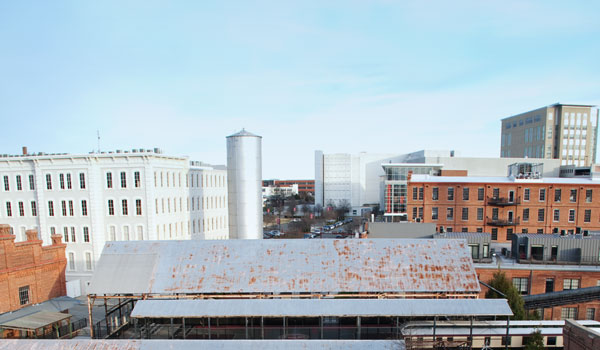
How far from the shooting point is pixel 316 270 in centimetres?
1731

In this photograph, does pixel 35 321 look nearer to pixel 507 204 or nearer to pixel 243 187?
pixel 243 187

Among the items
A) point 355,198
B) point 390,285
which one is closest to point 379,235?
point 390,285

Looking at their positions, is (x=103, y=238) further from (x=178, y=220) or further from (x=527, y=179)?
(x=527, y=179)

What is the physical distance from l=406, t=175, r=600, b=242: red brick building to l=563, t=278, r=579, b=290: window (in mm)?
13437

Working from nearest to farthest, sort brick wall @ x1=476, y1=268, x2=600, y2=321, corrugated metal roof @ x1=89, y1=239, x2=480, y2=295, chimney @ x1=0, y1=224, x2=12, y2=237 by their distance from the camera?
corrugated metal roof @ x1=89, y1=239, x2=480, y2=295, brick wall @ x1=476, y1=268, x2=600, y2=321, chimney @ x1=0, y1=224, x2=12, y2=237

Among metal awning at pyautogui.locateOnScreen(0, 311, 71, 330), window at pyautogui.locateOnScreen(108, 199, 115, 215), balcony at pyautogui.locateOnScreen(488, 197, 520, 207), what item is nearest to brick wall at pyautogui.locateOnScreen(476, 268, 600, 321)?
balcony at pyautogui.locateOnScreen(488, 197, 520, 207)

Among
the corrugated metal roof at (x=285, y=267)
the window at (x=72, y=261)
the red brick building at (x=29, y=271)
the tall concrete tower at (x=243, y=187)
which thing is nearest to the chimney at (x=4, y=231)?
the red brick building at (x=29, y=271)

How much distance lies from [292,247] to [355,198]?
3459 inches

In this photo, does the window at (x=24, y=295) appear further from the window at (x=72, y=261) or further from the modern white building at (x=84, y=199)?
the window at (x=72, y=261)

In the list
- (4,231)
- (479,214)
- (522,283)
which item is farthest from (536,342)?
(4,231)

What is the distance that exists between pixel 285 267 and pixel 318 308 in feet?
11.3

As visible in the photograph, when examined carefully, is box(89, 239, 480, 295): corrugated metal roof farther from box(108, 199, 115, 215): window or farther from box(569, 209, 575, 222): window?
box(569, 209, 575, 222): window

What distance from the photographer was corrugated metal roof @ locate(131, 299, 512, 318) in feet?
47.3

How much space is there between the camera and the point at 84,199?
31.9 m
